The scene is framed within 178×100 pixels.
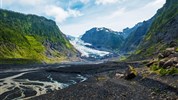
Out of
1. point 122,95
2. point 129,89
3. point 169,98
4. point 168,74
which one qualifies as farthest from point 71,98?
point 168,74

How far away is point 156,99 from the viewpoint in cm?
5262

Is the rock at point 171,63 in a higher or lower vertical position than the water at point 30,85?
higher

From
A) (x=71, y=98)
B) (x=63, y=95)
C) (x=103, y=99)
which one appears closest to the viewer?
(x=103, y=99)

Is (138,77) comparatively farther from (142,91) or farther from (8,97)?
(8,97)

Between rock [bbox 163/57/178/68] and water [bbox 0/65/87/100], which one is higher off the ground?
rock [bbox 163/57/178/68]

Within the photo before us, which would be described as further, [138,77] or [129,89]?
[138,77]

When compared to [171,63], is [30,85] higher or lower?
lower

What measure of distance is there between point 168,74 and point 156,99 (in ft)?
90.3

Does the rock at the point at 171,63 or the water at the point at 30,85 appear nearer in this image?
the water at the point at 30,85

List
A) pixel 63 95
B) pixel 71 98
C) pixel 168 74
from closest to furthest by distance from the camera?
1. pixel 71 98
2. pixel 63 95
3. pixel 168 74

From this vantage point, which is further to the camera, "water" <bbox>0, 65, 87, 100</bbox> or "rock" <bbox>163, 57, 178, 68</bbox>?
"rock" <bbox>163, 57, 178, 68</bbox>

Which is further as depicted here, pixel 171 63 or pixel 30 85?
pixel 30 85

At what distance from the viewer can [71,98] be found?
A: 202ft

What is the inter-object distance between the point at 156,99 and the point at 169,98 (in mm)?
2537
